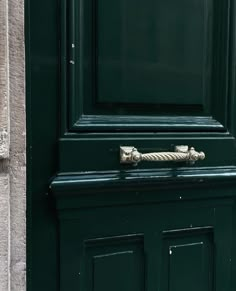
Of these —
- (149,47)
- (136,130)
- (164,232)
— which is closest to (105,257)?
(164,232)

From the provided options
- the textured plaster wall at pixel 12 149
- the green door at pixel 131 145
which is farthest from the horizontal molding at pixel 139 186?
the textured plaster wall at pixel 12 149

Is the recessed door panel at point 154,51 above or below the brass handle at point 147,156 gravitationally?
above

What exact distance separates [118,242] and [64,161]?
0.88 ft

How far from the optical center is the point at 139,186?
1277mm

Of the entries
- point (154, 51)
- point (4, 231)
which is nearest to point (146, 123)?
point (154, 51)

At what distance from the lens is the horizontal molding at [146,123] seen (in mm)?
1246

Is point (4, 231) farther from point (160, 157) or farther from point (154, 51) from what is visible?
point (154, 51)

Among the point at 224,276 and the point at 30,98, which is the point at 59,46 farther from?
the point at 224,276

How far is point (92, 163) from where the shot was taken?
1.25 m

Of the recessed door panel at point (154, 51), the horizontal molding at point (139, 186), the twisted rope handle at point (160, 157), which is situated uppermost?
the recessed door panel at point (154, 51)

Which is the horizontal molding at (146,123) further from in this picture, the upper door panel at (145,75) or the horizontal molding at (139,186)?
the horizontal molding at (139,186)

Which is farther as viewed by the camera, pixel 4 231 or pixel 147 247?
pixel 147 247

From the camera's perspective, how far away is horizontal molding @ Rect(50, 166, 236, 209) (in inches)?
47.5

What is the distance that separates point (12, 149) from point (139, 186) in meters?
0.35
